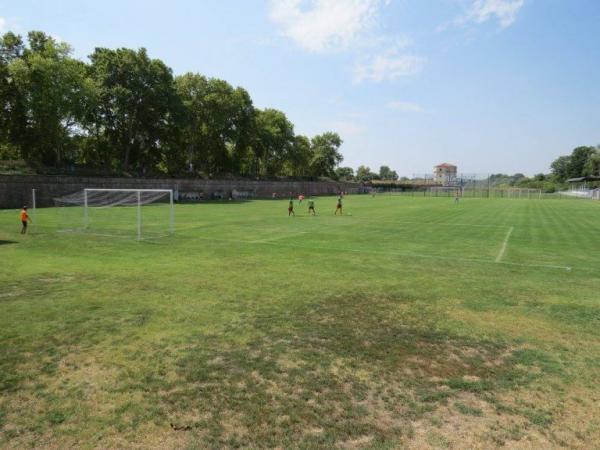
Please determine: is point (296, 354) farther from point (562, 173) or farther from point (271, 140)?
point (562, 173)

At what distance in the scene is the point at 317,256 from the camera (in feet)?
53.8

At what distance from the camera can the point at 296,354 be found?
6938 mm

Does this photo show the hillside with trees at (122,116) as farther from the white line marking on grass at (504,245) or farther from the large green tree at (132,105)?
the white line marking on grass at (504,245)

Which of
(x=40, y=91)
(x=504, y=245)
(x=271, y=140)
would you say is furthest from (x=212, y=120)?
(x=504, y=245)

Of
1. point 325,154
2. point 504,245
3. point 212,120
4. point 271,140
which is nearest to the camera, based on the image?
point 504,245

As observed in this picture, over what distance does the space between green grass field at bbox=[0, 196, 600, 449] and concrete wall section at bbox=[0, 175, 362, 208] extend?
34.4 metres

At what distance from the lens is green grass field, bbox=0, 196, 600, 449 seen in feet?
16.0

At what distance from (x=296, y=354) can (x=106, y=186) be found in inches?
2106

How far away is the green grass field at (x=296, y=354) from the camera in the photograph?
4.88 meters

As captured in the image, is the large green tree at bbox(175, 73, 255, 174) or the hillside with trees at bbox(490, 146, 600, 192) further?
the hillside with trees at bbox(490, 146, 600, 192)

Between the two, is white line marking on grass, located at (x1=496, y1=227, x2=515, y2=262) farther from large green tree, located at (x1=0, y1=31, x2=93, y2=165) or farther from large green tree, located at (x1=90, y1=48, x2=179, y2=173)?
large green tree, located at (x1=90, y1=48, x2=179, y2=173)

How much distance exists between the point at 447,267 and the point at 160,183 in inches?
2166

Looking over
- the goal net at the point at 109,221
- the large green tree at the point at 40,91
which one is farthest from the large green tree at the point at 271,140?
the goal net at the point at 109,221

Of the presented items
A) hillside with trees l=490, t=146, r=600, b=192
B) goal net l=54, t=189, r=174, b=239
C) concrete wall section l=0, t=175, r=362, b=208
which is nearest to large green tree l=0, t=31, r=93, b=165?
concrete wall section l=0, t=175, r=362, b=208
